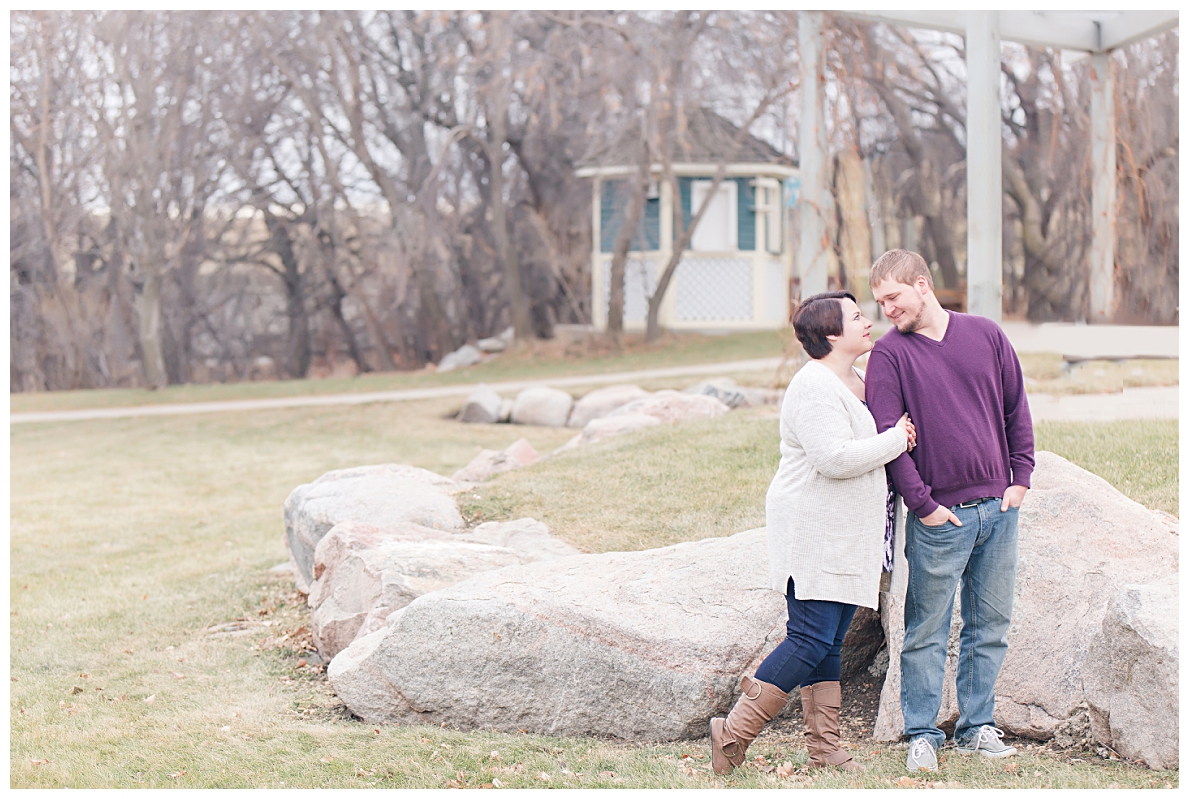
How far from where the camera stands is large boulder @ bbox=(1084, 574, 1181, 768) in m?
3.34

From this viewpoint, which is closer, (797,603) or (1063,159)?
(797,603)

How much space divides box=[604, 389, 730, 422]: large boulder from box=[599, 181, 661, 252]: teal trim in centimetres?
1197

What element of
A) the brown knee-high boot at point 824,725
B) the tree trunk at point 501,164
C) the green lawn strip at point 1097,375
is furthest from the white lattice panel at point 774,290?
the brown knee-high boot at point 824,725

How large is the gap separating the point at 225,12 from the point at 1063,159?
1652 centimetres

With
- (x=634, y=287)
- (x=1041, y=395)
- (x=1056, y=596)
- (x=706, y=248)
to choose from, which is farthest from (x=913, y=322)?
(x=634, y=287)

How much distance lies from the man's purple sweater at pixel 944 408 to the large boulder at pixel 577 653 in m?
1.08

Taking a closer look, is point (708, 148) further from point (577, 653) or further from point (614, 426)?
point (577, 653)

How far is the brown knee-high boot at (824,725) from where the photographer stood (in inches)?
141

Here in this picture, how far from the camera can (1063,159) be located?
2138cm

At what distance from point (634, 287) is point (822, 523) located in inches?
787

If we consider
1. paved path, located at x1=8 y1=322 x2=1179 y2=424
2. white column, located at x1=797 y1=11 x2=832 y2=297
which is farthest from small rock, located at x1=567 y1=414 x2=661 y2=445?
paved path, located at x1=8 y1=322 x2=1179 y2=424

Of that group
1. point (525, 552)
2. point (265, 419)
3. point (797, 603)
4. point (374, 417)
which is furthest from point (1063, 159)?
point (797, 603)

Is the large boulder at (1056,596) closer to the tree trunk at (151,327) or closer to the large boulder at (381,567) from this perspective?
the large boulder at (381,567)

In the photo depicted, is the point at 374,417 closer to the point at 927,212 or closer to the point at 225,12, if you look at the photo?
the point at 225,12
